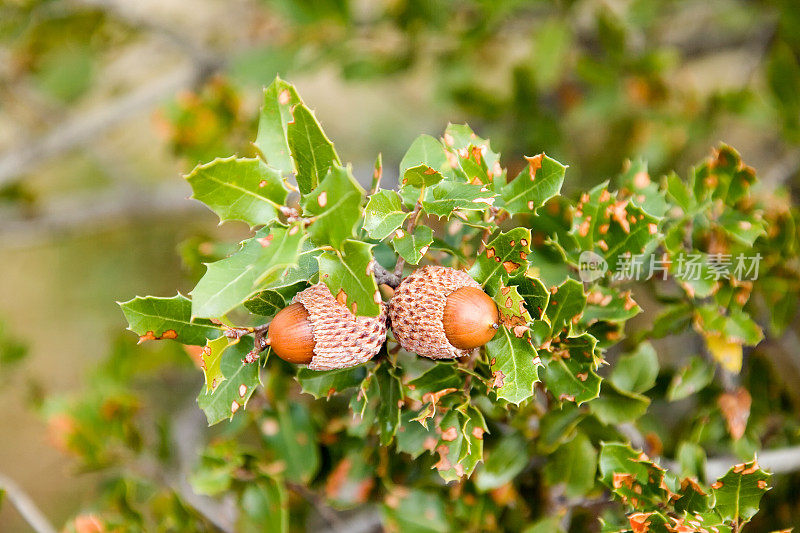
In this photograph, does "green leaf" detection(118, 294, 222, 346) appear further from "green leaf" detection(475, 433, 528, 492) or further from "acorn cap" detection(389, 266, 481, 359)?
"green leaf" detection(475, 433, 528, 492)

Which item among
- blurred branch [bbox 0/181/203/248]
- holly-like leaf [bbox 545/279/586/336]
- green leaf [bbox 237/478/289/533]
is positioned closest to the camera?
holly-like leaf [bbox 545/279/586/336]

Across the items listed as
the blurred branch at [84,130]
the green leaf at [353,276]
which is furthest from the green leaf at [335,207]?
the blurred branch at [84,130]

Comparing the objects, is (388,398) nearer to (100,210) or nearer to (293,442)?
(293,442)

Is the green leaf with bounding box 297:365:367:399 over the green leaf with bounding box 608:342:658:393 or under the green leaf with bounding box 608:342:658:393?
over

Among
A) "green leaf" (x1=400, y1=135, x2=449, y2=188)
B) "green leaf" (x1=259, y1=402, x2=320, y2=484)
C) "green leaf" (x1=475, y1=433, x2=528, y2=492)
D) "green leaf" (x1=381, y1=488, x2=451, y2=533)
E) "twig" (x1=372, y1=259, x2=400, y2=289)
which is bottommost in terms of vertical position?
"green leaf" (x1=381, y1=488, x2=451, y2=533)

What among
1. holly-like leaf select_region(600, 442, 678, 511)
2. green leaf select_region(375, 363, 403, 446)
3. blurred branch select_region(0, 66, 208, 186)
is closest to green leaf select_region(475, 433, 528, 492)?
holly-like leaf select_region(600, 442, 678, 511)

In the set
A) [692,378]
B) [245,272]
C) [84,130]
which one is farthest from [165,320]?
[84,130]

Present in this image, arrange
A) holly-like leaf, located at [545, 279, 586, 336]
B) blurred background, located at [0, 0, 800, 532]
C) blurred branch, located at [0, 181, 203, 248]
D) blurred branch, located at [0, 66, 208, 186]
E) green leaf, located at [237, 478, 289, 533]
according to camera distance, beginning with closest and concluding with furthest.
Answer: holly-like leaf, located at [545, 279, 586, 336]
green leaf, located at [237, 478, 289, 533]
blurred background, located at [0, 0, 800, 532]
blurred branch, located at [0, 66, 208, 186]
blurred branch, located at [0, 181, 203, 248]

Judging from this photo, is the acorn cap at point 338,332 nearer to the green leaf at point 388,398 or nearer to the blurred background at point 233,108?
the green leaf at point 388,398
